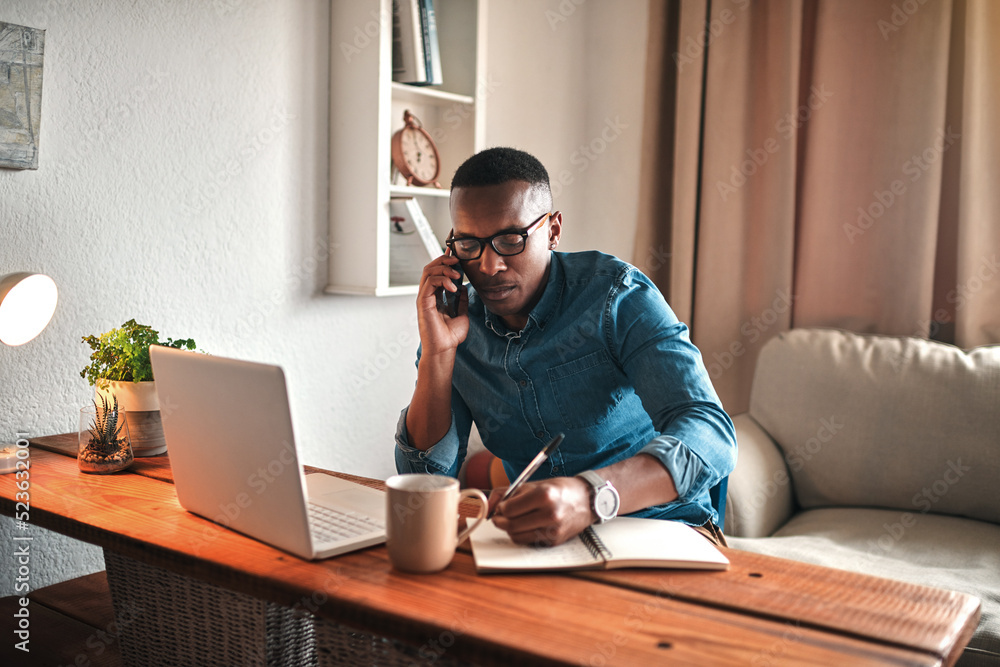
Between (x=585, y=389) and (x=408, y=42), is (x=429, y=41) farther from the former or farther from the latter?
(x=585, y=389)

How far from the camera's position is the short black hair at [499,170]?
4.57ft

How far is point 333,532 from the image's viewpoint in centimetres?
100

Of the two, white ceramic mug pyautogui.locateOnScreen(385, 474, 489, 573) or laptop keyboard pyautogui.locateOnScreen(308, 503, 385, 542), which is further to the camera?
laptop keyboard pyautogui.locateOnScreen(308, 503, 385, 542)


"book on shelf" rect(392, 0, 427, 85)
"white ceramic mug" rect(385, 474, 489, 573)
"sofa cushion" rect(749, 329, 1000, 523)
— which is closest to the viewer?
"white ceramic mug" rect(385, 474, 489, 573)

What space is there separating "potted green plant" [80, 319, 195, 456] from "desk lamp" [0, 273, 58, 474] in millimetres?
124

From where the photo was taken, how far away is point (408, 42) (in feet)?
7.25

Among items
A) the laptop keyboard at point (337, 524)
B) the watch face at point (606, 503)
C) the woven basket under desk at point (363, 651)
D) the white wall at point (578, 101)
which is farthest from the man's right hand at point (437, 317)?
the white wall at point (578, 101)

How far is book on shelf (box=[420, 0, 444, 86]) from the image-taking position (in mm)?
2225

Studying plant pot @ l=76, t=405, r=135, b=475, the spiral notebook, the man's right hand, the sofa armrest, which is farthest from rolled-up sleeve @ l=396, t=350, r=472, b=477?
the sofa armrest

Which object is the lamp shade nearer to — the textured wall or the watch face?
the textured wall

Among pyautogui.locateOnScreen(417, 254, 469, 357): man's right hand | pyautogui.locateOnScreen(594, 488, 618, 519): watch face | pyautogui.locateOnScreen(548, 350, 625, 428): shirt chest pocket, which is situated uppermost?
pyautogui.locateOnScreen(417, 254, 469, 357): man's right hand

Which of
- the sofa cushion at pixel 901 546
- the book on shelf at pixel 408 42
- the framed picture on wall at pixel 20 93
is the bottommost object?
the sofa cushion at pixel 901 546

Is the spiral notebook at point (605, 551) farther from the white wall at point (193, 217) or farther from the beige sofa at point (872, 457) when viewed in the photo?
the white wall at point (193, 217)

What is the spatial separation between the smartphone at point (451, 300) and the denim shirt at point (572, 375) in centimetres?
4
